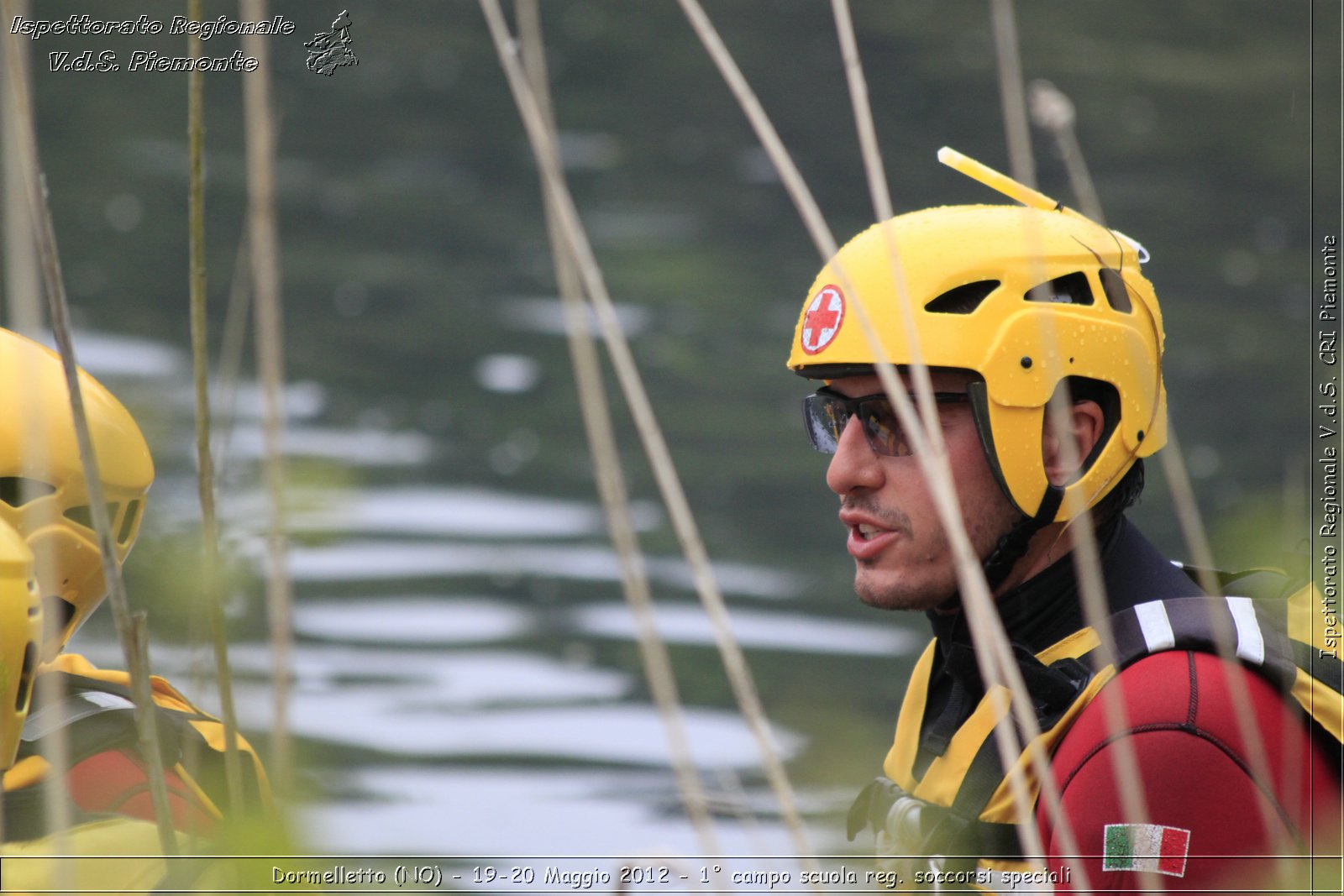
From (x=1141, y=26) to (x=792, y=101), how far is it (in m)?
4.92

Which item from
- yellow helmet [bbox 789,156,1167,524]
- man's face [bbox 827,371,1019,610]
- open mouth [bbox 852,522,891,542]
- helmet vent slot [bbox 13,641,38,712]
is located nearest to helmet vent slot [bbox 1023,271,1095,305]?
yellow helmet [bbox 789,156,1167,524]

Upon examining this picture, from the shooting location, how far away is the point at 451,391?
38.2ft

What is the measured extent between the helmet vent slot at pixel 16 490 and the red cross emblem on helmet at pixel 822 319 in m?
1.34

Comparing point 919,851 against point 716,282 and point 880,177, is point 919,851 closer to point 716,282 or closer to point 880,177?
point 880,177

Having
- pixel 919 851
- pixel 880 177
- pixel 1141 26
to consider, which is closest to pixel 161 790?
pixel 880 177

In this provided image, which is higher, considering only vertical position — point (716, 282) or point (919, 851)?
point (716, 282)

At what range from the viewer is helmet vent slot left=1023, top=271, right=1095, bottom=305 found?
2967mm

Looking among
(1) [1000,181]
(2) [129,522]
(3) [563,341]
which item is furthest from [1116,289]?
(3) [563,341]

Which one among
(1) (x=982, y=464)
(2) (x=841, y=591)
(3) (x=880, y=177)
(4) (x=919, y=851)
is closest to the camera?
(3) (x=880, y=177)

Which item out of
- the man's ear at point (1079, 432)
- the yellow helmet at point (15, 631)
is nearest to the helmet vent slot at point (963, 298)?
the man's ear at point (1079, 432)

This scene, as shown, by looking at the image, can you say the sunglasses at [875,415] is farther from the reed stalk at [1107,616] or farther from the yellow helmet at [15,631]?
the yellow helmet at [15,631]

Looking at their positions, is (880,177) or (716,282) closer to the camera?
(880,177)

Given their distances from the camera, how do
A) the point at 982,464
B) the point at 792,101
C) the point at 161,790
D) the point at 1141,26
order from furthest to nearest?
the point at 1141,26, the point at 792,101, the point at 982,464, the point at 161,790

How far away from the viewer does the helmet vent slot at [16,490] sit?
236 cm
